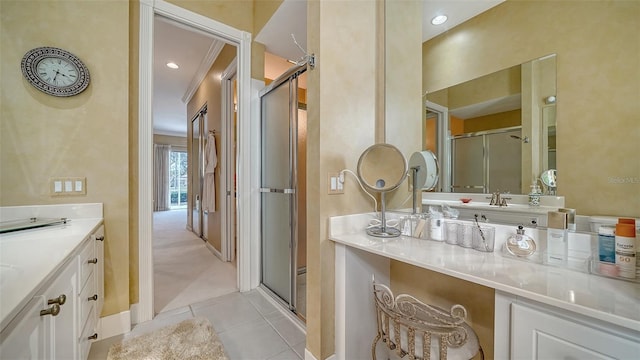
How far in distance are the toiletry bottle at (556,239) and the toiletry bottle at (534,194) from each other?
11cm

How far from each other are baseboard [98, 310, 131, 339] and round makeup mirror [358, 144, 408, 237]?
75.0 inches

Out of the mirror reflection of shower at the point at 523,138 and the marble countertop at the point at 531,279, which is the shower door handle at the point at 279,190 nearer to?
the marble countertop at the point at 531,279

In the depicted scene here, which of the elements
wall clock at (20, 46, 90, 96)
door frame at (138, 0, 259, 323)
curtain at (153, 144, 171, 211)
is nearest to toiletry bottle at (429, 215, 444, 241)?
door frame at (138, 0, 259, 323)

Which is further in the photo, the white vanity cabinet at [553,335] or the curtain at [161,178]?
the curtain at [161,178]

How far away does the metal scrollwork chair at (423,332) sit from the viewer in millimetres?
911

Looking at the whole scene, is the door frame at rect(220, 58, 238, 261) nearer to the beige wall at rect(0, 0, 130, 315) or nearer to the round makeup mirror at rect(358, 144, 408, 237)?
the beige wall at rect(0, 0, 130, 315)

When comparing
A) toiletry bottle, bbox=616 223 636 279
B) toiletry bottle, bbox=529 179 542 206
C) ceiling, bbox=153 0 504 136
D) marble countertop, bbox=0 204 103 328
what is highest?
ceiling, bbox=153 0 504 136

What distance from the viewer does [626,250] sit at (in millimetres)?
792

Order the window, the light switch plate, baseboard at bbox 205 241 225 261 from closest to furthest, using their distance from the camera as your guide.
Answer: the light switch plate < baseboard at bbox 205 241 225 261 < the window

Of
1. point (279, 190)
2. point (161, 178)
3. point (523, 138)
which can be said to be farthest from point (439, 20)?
point (161, 178)

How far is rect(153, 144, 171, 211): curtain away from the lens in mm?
8492

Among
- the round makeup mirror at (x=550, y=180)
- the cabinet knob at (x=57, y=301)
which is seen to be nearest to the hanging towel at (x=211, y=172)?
the cabinet knob at (x=57, y=301)

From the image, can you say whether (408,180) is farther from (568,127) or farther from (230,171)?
(230,171)

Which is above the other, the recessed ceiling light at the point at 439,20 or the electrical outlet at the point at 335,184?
the recessed ceiling light at the point at 439,20
